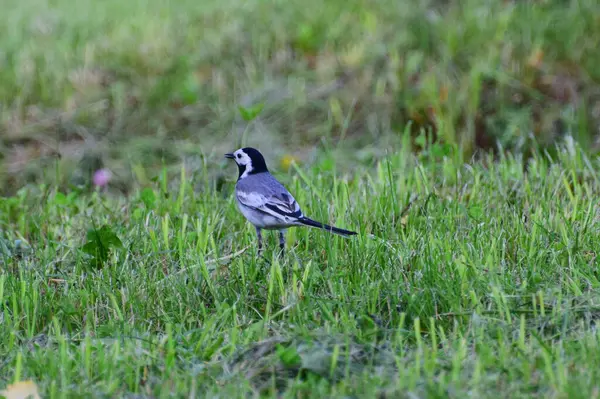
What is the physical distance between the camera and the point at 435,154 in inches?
230

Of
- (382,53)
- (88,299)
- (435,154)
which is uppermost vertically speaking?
(382,53)

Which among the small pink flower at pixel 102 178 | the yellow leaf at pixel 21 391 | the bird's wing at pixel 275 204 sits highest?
the bird's wing at pixel 275 204

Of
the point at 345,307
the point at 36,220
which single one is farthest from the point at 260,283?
the point at 36,220

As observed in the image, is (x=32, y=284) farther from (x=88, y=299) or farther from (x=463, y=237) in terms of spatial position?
(x=463, y=237)

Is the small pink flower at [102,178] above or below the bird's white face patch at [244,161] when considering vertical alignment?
below

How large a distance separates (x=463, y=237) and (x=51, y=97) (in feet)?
14.4

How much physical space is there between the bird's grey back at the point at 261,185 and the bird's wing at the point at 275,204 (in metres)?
0.03

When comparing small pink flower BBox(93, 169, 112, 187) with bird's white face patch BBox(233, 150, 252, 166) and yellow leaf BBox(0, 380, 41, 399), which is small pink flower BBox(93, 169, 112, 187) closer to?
bird's white face patch BBox(233, 150, 252, 166)

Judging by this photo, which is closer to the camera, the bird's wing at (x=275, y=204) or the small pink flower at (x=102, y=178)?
the bird's wing at (x=275, y=204)

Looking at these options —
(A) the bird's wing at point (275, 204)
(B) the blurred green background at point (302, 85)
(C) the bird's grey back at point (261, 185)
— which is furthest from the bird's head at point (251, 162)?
(B) the blurred green background at point (302, 85)

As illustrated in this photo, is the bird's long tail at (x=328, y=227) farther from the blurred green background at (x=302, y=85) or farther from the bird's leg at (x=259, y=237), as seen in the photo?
the blurred green background at (x=302, y=85)

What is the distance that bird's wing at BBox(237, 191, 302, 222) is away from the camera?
14.7 ft

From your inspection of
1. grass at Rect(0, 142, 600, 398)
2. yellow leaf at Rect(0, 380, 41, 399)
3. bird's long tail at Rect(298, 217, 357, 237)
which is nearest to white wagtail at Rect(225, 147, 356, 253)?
bird's long tail at Rect(298, 217, 357, 237)

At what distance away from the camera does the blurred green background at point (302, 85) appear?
7.09 m
